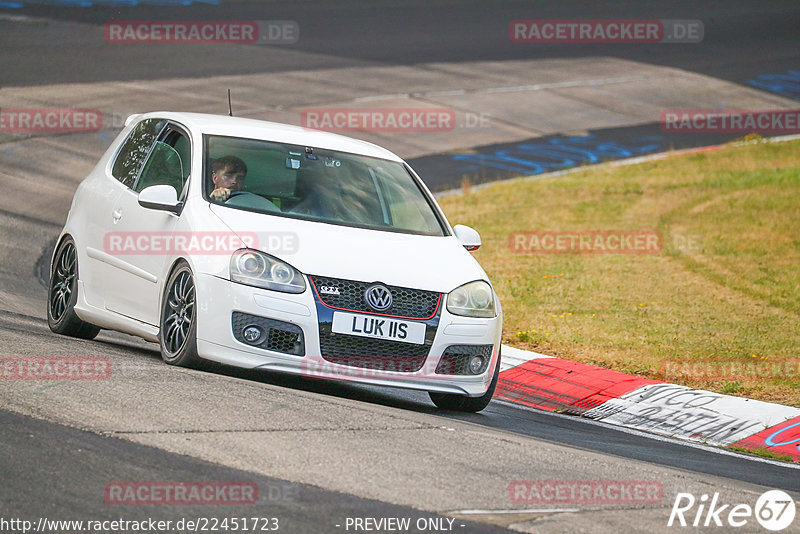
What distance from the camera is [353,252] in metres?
7.77

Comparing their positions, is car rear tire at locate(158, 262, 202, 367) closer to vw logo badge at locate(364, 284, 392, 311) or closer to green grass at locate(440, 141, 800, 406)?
vw logo badge at locate(364, 284, 392, 311)

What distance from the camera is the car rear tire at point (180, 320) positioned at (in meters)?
7.69

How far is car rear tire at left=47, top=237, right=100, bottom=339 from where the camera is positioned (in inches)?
363

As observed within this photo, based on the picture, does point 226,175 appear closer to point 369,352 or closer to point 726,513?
point 369,352

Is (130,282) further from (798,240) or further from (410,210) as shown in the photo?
(798,240)

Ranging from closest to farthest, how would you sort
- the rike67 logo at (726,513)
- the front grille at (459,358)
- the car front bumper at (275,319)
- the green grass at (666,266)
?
1. the rike67 logo at (726,513)
2. the car front bumper at (275,319)
3. the front grille at (459,358)
4. the green grass at (666,266)

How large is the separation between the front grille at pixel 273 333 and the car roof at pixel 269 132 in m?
1.80

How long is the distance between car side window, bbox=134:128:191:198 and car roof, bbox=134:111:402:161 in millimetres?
136

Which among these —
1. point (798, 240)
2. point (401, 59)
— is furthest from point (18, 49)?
point (798, 240)

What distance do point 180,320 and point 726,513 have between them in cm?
361

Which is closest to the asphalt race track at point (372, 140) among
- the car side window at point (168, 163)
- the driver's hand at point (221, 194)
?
the driver's hand at point (221, 194)

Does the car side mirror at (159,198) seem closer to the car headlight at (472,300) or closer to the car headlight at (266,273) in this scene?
the car headlight at (266,273)

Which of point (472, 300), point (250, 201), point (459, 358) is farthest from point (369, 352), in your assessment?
point (250, 201)

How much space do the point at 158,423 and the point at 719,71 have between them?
1128 inches
